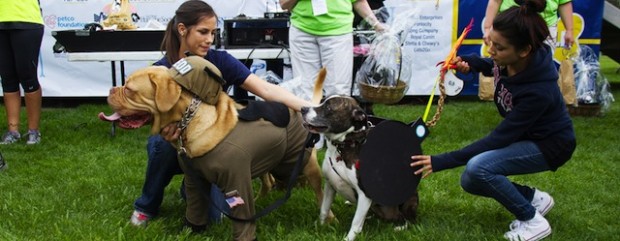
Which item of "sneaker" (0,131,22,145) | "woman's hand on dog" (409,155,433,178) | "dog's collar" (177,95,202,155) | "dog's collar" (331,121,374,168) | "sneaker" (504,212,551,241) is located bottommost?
"sneaker" (0,131,22,145)

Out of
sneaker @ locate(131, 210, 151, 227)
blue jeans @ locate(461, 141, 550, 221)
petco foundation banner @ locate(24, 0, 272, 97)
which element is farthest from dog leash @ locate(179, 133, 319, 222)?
petco foundation banner @ locate(24, 0, 272, 97)

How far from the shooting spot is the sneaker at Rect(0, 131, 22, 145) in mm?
5461

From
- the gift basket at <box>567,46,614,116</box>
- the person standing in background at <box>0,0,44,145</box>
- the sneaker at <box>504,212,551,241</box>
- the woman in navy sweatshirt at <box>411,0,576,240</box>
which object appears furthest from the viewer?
the gift basket at <box>567,46,614,116</box>

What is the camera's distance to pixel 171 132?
2.73 metres

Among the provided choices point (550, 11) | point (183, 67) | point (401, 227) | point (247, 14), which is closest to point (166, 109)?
point (183, 67)

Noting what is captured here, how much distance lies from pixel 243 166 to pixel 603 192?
2.63 metres

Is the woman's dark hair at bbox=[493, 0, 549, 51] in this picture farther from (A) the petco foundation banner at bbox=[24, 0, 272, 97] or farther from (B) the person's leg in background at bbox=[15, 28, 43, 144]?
(A) the petco foundation banner at bbox=[24, 0, 272, 97]

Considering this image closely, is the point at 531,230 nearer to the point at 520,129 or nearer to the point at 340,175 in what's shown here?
the point at 520,129

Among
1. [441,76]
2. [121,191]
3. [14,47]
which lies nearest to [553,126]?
[441,76]

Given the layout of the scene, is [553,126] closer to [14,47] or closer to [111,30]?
[111,30]

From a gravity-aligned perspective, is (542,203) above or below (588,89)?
above

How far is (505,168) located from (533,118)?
0.31 m

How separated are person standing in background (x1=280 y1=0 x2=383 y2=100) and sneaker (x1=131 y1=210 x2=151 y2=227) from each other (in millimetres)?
1762

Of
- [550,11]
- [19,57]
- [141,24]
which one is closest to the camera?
[550,11]
